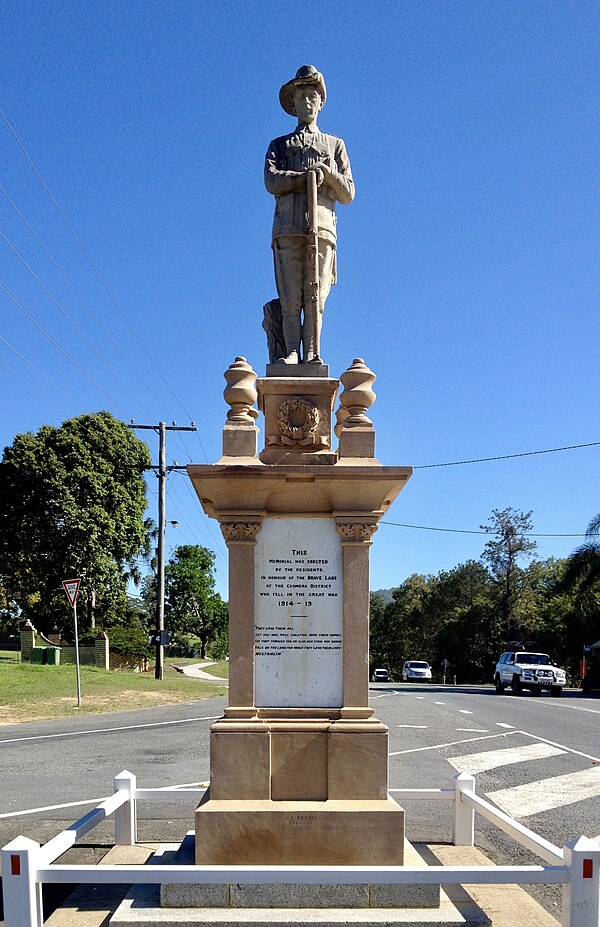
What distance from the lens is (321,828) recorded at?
4969 mm

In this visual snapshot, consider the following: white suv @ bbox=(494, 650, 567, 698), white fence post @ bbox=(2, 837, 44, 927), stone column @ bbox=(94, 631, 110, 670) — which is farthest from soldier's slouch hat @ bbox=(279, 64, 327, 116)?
stone column @ bbox=(94, 631, 110, 670)

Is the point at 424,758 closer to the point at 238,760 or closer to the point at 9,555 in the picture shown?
the point at 238,760

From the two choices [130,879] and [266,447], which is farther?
[266,447]

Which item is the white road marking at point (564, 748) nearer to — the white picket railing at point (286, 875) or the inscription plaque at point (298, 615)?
the inscription plaque at point (298, 615)

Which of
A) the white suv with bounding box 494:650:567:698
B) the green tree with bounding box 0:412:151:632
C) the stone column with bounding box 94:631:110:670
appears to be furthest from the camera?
the green tree with bounding box 0:412:151:632

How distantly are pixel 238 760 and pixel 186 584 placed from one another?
66.7m

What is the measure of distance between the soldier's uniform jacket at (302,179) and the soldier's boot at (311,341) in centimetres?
66

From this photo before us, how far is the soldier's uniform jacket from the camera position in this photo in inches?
247

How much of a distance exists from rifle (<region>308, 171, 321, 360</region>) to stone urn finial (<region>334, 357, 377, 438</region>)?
1.37ft

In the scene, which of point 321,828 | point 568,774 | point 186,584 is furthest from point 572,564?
point 186,584

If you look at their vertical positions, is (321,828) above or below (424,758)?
above

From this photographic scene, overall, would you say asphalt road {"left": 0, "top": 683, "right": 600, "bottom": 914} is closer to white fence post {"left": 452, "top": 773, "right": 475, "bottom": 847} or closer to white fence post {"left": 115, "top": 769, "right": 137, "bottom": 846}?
white fence post {"left": 115, "top": 769, "right": 137, "bottom": 846}

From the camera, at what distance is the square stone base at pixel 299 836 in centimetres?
492

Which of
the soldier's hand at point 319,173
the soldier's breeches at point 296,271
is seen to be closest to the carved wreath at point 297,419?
the soldier's breeches at point 296,271
